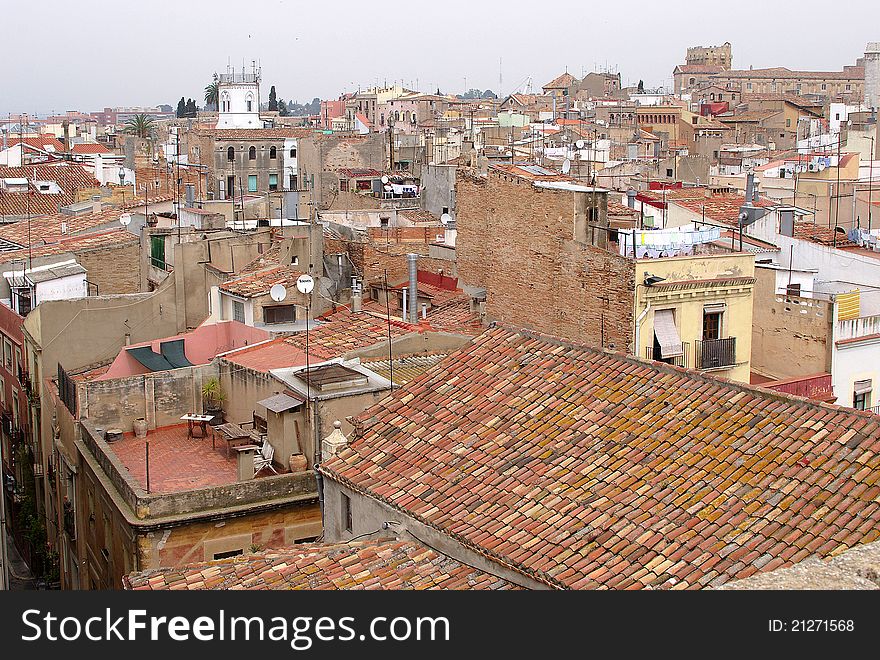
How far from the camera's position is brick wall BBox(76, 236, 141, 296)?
2748 centimetres

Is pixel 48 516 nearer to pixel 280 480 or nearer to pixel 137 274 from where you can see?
pixel 137 274

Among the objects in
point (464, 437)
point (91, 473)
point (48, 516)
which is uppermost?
point (464, 437)

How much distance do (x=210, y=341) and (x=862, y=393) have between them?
1095 centimetres

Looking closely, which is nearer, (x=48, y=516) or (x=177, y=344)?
(x=177, y=344)

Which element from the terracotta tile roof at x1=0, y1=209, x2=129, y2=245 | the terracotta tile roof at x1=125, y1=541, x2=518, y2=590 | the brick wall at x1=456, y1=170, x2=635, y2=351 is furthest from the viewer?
the terracotta tile roof at x1=0, y1=209, x2=129, y2=245

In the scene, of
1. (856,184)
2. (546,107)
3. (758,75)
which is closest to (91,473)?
(856,184)

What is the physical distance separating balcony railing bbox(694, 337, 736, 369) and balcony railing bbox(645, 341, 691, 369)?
0.17m

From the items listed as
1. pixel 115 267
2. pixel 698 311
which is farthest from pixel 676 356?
pixel 115 267

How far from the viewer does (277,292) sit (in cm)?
2244

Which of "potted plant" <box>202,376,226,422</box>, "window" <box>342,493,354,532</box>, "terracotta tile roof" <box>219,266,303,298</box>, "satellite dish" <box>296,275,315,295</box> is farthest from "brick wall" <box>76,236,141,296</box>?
"window" <box>342,493,354,532</box>

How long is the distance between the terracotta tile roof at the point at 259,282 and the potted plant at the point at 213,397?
10.6 feet

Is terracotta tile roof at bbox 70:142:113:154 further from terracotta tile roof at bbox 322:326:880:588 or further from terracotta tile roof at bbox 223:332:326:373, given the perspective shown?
terracotta tile roof at bbox 322:326:880:588

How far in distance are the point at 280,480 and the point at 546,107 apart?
3727 inches
